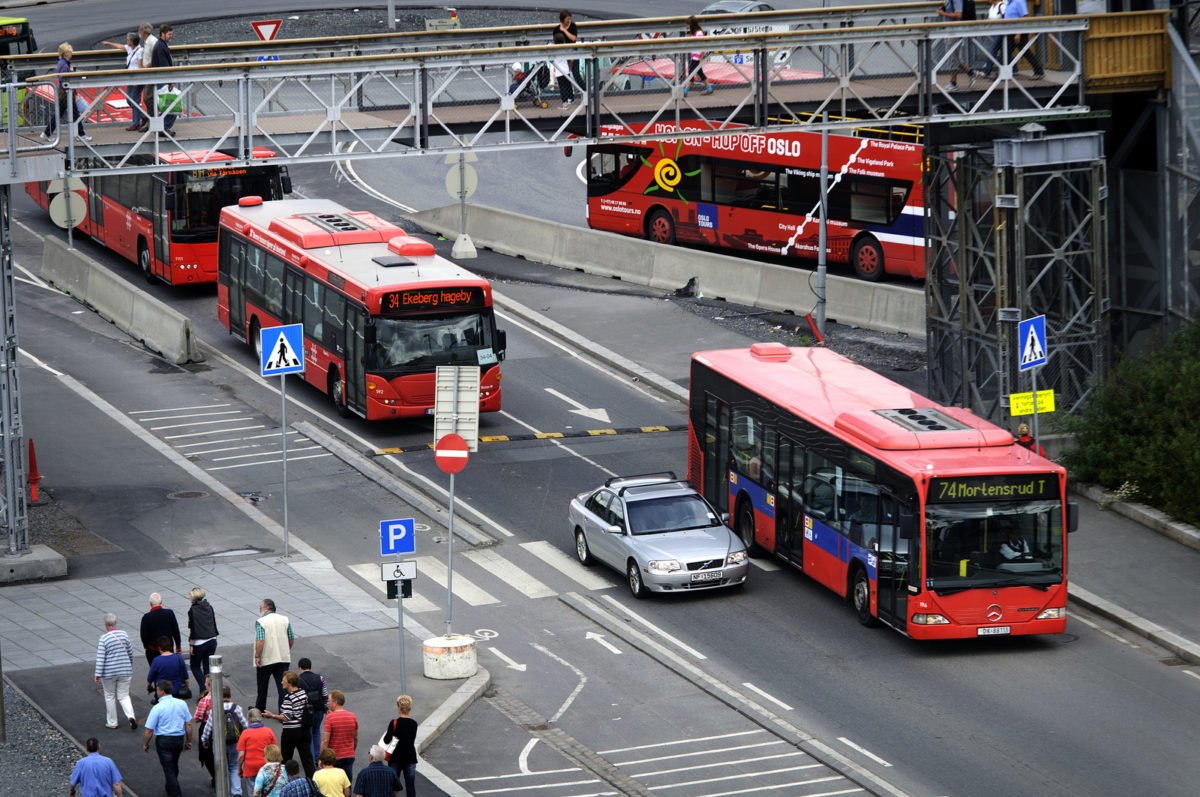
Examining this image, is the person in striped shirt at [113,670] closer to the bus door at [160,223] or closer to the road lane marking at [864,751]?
the road lane marking at [864,751]

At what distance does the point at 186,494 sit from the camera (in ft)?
109

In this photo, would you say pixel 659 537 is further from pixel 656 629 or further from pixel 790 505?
pixel 790 505

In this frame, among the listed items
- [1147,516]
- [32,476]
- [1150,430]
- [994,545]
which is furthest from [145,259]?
[994,545]

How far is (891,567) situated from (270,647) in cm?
783

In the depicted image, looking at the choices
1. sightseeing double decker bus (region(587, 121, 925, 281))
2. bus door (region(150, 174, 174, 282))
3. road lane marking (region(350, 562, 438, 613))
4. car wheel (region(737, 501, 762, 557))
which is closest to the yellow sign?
car wheel (region(737, 501, 762, 557))

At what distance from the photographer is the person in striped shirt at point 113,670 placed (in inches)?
894

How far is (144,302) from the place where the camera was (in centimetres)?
4344

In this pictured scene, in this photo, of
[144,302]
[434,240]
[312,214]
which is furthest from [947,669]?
[434,240]

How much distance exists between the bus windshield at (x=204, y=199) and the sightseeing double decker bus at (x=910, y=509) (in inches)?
773

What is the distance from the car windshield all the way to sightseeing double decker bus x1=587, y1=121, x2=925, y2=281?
14.6 metres

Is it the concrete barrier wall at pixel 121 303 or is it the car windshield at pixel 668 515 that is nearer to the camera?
the car windshield at pixel 668 515

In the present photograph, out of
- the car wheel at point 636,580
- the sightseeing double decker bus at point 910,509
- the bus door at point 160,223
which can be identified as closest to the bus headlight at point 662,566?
the car wheel at point 636,580

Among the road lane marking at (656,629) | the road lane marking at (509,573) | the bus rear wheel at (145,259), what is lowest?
the road lane marking at (656,629)

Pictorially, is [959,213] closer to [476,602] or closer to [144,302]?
[476,602]
